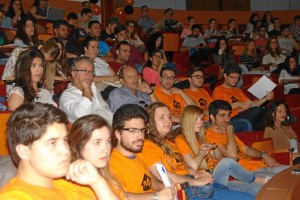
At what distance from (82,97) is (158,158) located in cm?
99

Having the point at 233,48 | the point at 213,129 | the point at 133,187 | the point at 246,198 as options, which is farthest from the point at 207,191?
the point at 233,48

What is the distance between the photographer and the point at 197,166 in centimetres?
364

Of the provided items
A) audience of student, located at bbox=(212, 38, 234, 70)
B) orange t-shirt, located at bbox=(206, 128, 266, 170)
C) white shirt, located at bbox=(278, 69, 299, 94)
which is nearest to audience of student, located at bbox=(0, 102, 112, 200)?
orange t-shirt, located at bbox=(206, 128, 266, 170)

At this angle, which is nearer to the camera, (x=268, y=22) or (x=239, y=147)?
(x=239, y=147)

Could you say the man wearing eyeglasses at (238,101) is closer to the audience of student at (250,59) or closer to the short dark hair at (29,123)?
the audience of student at (250,59)

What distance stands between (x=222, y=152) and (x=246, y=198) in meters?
0.83

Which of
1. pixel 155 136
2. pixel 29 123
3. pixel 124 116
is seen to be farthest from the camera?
pixel 155 136

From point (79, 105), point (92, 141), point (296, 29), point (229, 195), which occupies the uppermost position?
point (296, 29)

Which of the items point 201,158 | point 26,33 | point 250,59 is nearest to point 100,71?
point 26,33

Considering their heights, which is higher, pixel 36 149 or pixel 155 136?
pixel 36 149

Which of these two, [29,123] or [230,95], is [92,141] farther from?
[230,95]

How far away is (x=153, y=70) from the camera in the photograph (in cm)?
591

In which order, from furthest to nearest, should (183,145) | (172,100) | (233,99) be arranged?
1. (233,99)
2. (172,100)
3. (183,145)

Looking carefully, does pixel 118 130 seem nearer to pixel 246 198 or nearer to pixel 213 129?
pixel 246 198
